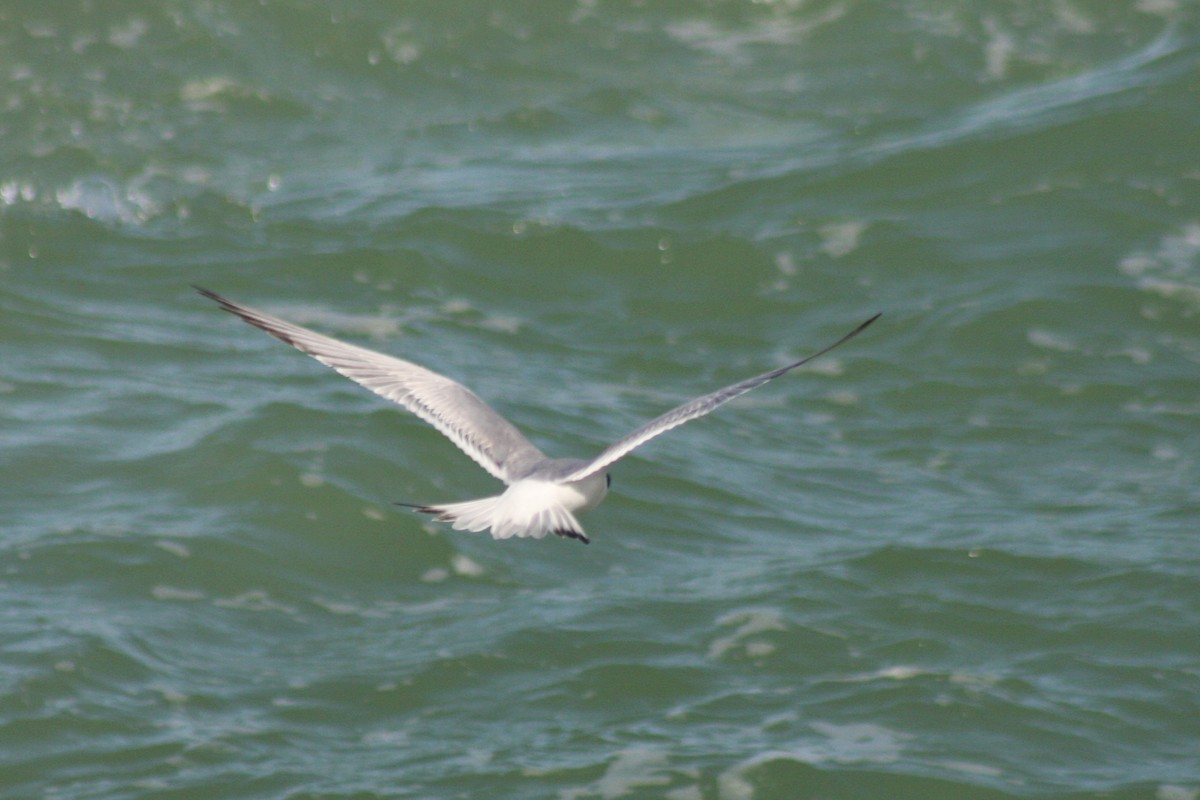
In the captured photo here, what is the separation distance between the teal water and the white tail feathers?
1.59 m

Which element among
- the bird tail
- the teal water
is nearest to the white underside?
the bird tail

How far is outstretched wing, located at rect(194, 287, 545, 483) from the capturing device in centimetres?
679

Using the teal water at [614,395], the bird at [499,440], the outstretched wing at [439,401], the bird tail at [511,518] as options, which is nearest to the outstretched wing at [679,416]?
the bird at [499,440]

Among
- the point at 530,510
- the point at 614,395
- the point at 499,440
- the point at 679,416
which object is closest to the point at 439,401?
the point at 499,440

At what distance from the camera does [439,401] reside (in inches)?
280

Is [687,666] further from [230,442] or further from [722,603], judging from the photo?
[230,442]

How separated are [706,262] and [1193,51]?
15.5ft

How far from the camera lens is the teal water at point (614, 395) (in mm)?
7707

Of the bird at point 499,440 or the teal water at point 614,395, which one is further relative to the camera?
the teal water at point 614,395

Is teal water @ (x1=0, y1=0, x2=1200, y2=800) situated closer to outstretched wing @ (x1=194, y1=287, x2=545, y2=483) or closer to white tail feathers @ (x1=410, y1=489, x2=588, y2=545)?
outstretched wing @ (x1=194, y1=287, x2=545, y2=483)

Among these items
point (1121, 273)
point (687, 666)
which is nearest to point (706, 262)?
point (1121, 273)

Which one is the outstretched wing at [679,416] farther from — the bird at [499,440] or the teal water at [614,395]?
the teal water at [614,395]

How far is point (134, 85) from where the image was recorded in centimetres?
1370

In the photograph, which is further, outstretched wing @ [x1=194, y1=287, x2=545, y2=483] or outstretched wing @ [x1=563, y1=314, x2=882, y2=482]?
outstretched wing @ [x1=194, y1=287, x2=545, y2=483]
